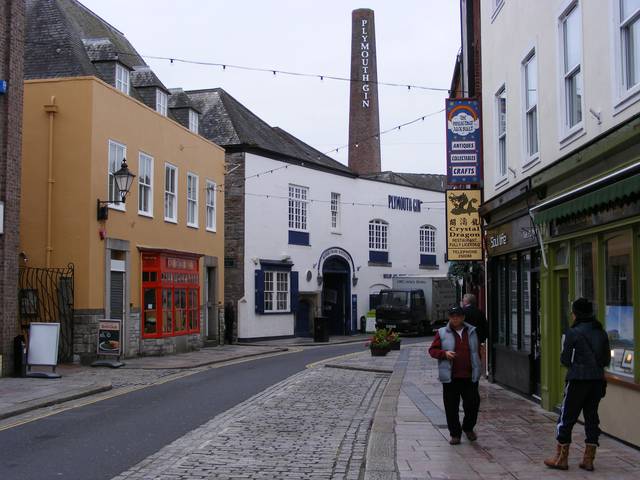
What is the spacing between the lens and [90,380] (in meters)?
16.6

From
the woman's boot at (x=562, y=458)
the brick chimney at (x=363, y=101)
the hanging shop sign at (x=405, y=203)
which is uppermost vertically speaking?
the brick chimney at (x=363, y=101)

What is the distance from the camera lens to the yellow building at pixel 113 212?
67.7 feet

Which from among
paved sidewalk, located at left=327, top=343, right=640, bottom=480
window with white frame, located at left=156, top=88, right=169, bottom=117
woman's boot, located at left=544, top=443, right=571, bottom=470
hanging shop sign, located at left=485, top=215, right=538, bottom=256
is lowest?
paved sidewalk, located at left=327, top=343, right=640, bottom=480

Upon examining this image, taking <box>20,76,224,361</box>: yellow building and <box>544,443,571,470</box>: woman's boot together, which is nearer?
<box>544,443,571,470</box>: woman's boot

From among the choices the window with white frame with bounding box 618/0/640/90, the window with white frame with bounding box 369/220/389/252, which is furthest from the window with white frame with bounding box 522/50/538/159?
the window with white frame with bounding box 369/220/389/252

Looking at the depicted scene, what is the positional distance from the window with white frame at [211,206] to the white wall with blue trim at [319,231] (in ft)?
13.3

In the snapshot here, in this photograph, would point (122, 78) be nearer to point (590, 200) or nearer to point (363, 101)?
point (590, 200)

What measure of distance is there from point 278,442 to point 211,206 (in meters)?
20.7

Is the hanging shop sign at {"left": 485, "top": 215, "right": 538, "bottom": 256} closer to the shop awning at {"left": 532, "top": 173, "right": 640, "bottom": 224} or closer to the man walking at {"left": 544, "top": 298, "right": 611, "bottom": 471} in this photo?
the shop awning at {"left": 532, "top": 173, "right": 640, "bottom": 224}

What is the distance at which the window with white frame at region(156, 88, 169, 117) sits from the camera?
88.3 ft

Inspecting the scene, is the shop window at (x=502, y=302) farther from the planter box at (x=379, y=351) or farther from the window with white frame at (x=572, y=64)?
the planter box at (x=379, y=351)

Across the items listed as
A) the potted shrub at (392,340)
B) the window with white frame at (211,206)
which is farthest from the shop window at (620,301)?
the window with white frame at (211,206)

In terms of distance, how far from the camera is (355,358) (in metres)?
23.6

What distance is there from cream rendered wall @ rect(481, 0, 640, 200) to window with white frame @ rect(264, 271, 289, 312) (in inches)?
751
